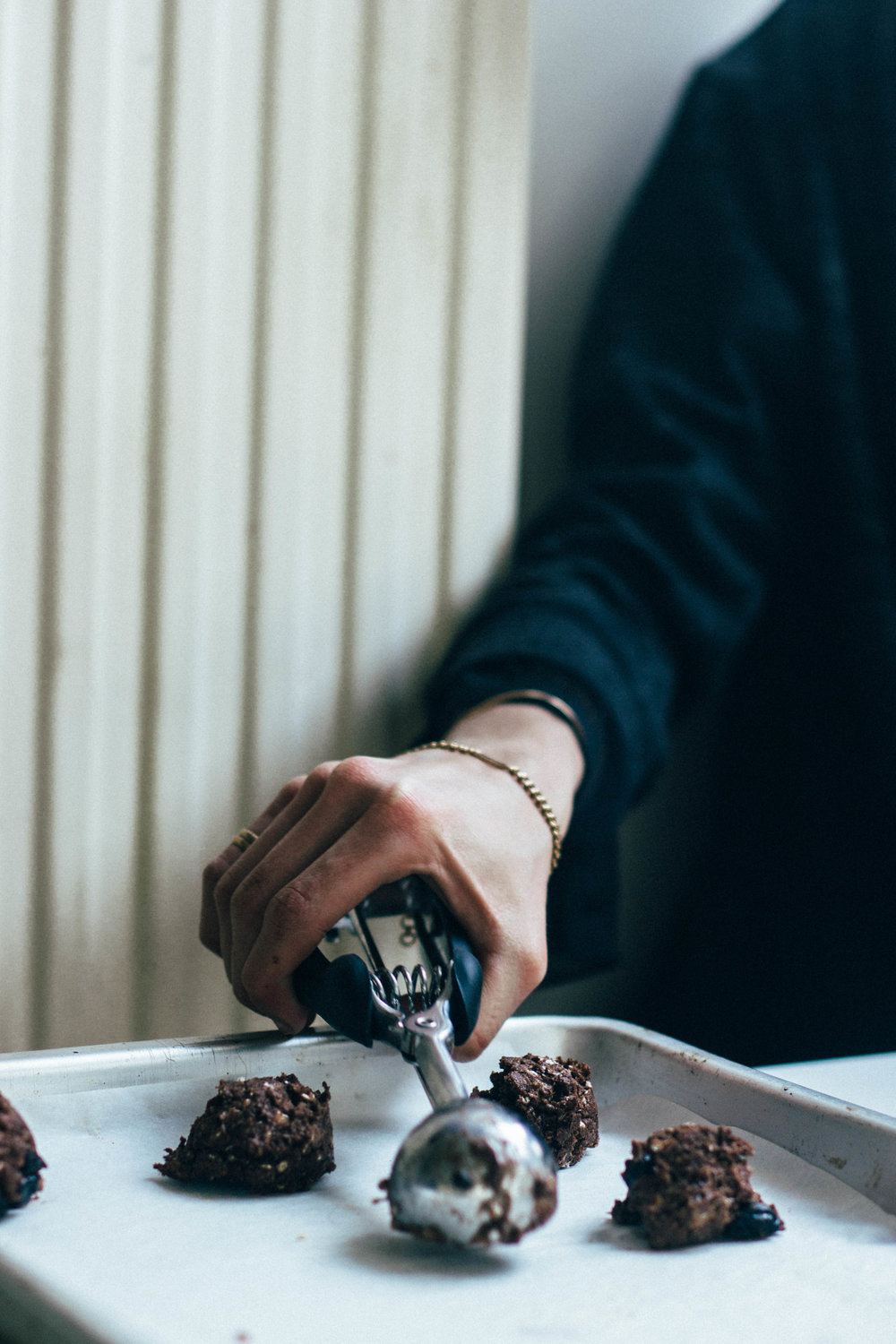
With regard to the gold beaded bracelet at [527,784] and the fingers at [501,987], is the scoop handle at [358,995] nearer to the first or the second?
the fingers at [501,987]

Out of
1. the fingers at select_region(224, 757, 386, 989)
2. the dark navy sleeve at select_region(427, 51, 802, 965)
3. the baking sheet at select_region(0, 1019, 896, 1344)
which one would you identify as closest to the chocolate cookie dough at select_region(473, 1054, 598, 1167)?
the baking sheet at select_region(0, 1019, 896, 1344)

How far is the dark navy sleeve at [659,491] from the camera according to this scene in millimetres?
714

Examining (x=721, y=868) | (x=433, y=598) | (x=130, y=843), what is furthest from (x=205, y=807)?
(x=721, y=868)

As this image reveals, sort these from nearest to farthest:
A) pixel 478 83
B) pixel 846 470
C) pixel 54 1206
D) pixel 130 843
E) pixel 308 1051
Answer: pixel 54 1206, pixel 308 1051, pixel 130 843, pixel 478 83, pixel 846 470

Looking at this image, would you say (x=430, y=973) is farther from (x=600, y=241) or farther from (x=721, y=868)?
(x=600, y=241)

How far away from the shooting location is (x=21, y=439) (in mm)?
590

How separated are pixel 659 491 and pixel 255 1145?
1.81ft

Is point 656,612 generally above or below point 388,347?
below

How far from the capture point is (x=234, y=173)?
650 mm

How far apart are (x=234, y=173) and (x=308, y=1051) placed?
46 cm

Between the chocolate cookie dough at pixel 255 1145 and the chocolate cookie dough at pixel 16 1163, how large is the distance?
0.04 m

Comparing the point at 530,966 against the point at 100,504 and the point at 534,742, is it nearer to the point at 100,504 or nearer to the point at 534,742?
the point at 534,742

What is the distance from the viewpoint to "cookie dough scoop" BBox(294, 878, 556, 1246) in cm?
30

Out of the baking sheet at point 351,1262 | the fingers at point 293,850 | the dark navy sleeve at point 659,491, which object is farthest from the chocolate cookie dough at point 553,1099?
the dark navy sleeve at point 659,491
